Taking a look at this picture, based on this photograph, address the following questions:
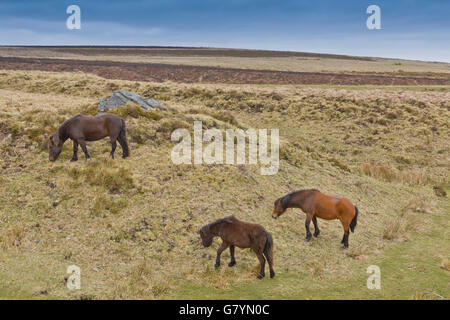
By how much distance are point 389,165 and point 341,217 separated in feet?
55.9

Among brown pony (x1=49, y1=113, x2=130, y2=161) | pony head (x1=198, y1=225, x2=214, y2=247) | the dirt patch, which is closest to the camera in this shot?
pony head (x1=198, y1=225, x2=214, y2=247)

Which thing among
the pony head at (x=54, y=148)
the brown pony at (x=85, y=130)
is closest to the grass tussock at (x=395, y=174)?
the brown pony at (x=85, y=130)

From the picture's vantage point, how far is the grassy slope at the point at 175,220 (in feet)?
33.0

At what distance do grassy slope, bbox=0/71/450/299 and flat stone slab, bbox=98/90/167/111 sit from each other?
2.71 feet

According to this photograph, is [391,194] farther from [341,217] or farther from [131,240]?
[131,240]

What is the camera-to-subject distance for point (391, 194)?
19.8 metres

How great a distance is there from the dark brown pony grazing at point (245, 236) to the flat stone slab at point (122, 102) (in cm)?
1430

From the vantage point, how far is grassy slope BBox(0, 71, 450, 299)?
33.0 ft

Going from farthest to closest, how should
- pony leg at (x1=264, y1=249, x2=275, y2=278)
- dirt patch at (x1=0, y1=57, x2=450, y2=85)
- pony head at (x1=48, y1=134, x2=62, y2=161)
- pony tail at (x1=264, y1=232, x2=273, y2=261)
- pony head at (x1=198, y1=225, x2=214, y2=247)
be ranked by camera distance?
1. dirt patch at (x1=0, y1=57, x2=450, y2=85)
2. pony head at (x1=48, y1=134, x2=62, y2=161)
3. pony head at (x1=198, y1=225, x2=214, y2=247)
4. pony leg at (x1=264, y1=249, x2=275, y2=278)
5. pony tail at (x1=264, y1=232, x2=273, y2=261)

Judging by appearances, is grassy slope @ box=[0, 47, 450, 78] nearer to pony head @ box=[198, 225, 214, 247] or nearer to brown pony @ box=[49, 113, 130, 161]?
brown pony @ box=[49, 113, 130, 161]

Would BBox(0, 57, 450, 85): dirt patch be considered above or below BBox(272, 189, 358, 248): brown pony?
above

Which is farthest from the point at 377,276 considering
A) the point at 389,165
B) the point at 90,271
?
the point at 389,165

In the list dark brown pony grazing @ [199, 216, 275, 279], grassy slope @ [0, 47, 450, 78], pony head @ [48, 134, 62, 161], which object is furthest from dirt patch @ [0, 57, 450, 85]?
dark brown pony grazing @ [199, 216, 275, 279]

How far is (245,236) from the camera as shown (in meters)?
9.87
